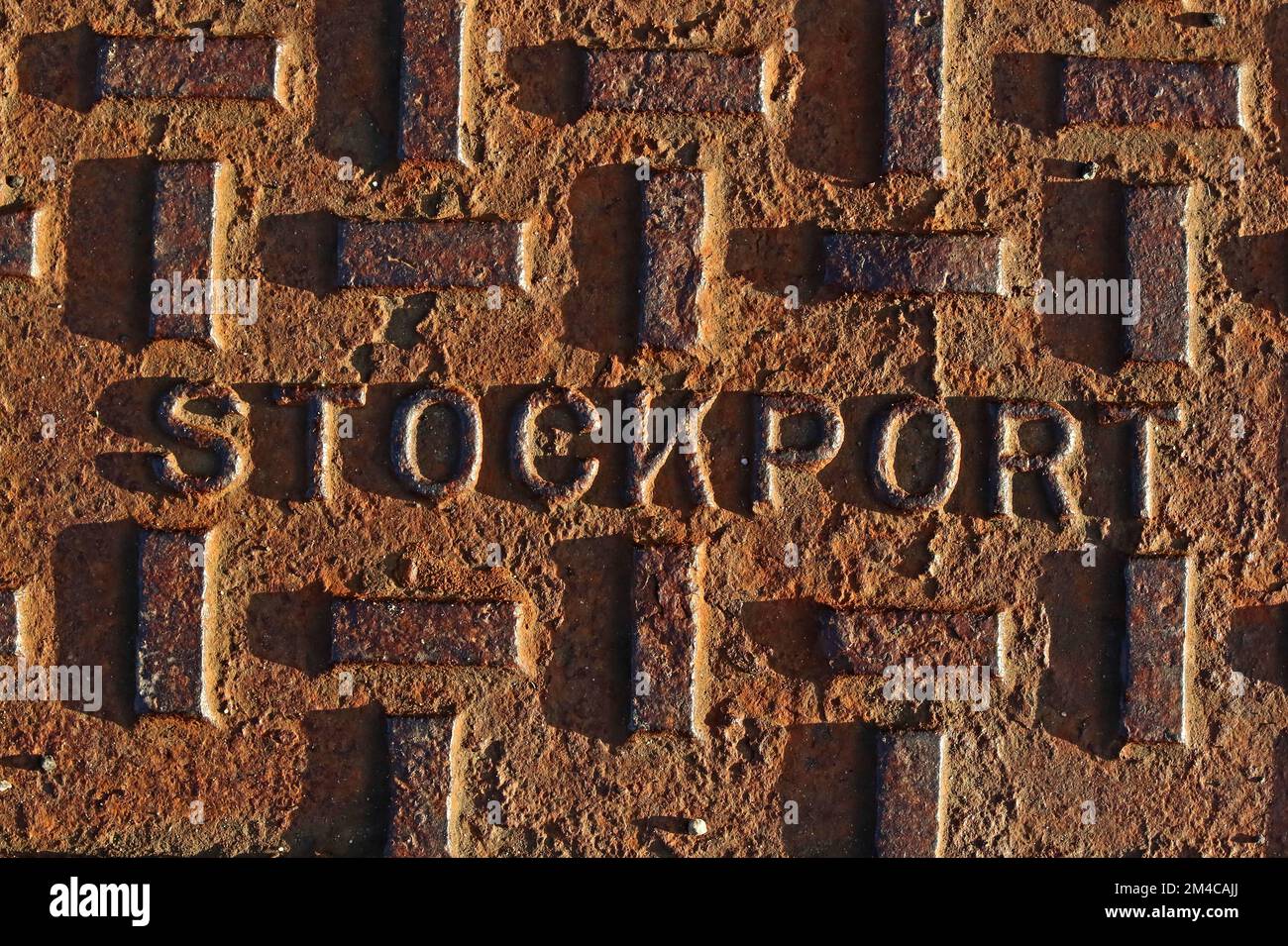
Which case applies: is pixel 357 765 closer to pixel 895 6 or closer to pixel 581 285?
pixel 581 285

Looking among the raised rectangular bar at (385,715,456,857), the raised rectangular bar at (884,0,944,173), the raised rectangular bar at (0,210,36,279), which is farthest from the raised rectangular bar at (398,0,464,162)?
the raised rectangular bar at (385,715,456,857)

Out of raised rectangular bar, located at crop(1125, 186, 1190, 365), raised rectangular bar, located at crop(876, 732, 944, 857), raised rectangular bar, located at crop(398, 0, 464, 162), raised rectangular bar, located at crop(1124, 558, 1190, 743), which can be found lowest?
raised rectangular bar, located at crop(876, 732, 944, 857)

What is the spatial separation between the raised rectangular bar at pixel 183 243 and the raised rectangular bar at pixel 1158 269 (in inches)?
85.3

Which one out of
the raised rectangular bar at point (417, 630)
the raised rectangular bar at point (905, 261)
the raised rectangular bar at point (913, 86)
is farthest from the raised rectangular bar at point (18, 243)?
the raised rectangular bar at point (913, 86)

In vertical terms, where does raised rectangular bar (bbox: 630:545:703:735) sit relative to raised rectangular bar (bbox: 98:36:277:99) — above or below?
below

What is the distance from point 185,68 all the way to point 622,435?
1.34m

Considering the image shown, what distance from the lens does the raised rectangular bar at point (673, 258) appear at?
249 cm

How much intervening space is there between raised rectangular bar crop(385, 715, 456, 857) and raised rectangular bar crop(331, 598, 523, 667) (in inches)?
6.3

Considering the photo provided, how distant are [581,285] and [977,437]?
3.32 ft

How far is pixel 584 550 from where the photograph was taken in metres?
2.53

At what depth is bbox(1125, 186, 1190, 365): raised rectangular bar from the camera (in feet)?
8.21

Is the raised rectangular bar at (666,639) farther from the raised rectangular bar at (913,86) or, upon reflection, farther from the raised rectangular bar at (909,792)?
the raised rectangular bar at (913,86)

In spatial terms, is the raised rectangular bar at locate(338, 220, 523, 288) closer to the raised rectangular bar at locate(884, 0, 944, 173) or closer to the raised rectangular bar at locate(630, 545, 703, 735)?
the raised rectangular bar at locate(630, 545, 703, 735)

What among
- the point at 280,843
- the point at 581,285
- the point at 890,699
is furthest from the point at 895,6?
the point at 280,843
